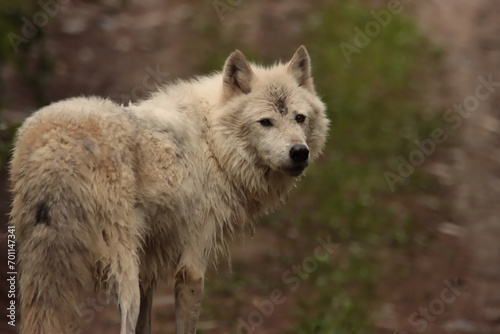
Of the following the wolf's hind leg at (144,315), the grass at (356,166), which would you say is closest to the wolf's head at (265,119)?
the wolf's hind leg at (144,315)

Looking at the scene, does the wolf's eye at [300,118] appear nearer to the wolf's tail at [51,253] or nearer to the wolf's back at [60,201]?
the wolf's back at [60,201]

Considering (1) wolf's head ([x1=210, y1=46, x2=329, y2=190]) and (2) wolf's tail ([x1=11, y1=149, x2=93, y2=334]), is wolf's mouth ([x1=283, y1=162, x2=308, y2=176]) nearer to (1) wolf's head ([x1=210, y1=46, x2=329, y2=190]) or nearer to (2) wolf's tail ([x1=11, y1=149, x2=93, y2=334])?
(1) wolf's head ([x1=210, y1=46, x2=329, y2=190])

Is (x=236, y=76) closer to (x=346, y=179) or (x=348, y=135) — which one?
(x=346, y=179)

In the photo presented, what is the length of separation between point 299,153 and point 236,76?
3.17 feet

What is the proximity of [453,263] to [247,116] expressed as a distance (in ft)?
18.9

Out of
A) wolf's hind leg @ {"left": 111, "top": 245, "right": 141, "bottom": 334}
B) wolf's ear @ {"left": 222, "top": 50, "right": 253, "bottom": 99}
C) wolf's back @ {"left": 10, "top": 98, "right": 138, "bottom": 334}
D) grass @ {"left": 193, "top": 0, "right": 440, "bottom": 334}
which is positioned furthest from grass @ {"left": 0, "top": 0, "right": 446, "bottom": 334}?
wolf's hind leg @ {"left": 111, "top": 245, "right": 141, "bottom": 334}

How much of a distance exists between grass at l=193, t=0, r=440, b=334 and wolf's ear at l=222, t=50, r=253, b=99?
3656mm

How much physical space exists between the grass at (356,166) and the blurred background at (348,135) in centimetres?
2

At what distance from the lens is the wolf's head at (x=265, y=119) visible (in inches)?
245

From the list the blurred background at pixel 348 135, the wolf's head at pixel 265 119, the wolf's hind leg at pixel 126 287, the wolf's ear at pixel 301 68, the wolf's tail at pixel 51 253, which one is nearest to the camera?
the wolf's tail at pixel 51 253

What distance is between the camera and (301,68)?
6.84 m

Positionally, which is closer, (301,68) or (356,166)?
(301,68)

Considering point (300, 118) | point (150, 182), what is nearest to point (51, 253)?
point (150, 182)

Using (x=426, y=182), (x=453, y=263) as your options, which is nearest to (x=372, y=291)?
(x=453, y=263)
